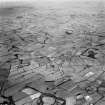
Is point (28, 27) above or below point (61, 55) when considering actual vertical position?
above

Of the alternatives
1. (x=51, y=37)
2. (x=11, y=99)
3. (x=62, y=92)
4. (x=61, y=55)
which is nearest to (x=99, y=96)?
(x=62, y=92)

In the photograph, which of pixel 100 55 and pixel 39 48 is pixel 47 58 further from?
pixel 100 55

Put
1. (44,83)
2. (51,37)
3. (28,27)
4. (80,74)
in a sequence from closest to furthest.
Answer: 1. (44,83)
2. (80,74)
3. (51,37)
4. (28,27)

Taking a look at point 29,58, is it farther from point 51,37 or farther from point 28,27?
point 28,27

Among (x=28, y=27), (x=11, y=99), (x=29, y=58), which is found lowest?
(x=11, y=99)

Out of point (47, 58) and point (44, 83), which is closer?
point (44, 83)

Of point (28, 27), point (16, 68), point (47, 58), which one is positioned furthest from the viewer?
point (28, 27)

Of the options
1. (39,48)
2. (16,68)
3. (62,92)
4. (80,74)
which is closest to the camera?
(62,92)

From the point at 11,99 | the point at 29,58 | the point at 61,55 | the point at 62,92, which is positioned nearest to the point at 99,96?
the point at 62,92

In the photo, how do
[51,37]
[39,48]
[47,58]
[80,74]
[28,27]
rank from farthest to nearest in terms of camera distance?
[28,27] → [51,37] → [39,48] → [47,58] → [80,74]
